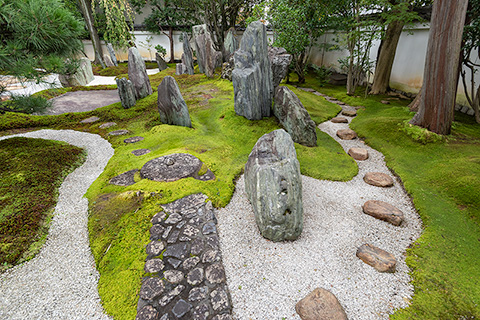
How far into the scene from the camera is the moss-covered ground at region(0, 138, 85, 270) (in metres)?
3.53

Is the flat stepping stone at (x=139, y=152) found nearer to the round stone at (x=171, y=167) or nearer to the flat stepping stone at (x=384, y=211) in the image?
the round stone at (x=171, y=167)

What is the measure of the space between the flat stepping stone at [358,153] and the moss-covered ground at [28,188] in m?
6.96

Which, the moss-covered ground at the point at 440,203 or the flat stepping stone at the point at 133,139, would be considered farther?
the flat stepping stone at the point at 133,139

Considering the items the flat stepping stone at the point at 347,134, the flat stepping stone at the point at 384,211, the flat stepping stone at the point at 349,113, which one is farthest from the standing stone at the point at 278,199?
the flat stepping stone at the point at 349,113

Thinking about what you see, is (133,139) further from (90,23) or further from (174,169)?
(90,23)

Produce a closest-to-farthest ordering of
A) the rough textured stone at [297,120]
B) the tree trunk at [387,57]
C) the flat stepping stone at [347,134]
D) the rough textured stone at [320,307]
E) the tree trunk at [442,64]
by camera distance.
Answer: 1. the rough textured stone at [320,307]
2. the tree trunk at [442,64]
3. the rough textured stone at [297,120]
4. the flat stepping stone at [347,134]
5. the tree trunk at [387,57]

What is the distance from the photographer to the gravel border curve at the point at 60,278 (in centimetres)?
273

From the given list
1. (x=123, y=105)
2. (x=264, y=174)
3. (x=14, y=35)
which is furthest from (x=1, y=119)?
(x=264, y=174)

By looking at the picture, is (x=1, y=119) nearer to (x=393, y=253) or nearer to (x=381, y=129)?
(x=393, y=253)

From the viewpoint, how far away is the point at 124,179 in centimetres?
503

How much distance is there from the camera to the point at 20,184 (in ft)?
15.2

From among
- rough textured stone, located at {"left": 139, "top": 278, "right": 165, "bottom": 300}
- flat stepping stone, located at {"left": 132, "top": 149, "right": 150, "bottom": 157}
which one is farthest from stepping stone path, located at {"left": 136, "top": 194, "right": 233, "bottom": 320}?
flat stepping stone, located at {"left": 132, "top": 149, "right": 150, "bottom": 157}

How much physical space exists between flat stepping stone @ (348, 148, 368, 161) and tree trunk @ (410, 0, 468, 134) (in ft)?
6.60

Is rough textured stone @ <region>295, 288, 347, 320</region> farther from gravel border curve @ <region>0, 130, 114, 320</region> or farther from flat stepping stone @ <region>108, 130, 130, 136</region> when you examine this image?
flat stepping stone @ <region>108, 130, 130, 136</region>
